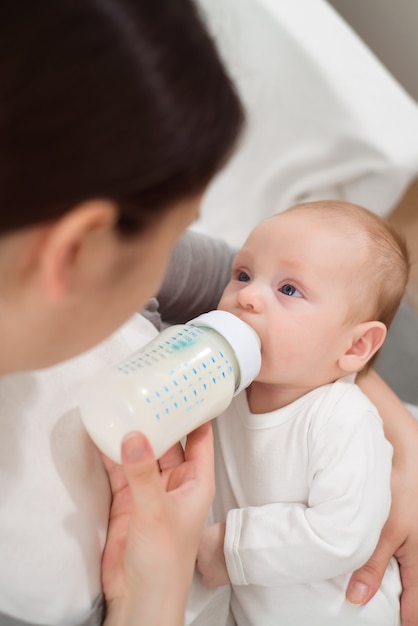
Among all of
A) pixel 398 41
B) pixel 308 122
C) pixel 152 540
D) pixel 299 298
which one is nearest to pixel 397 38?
pixel 398 41

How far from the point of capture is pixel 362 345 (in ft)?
3.49

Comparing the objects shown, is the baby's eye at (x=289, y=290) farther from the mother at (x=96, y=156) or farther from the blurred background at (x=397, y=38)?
the blurred background at (x=397, y=38)

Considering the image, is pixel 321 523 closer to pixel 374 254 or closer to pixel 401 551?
pixel 401 551

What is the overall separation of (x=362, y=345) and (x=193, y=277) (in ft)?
1.09

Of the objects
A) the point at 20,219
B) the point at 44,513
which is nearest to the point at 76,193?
the point at 20,219

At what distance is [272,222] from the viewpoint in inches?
42.5

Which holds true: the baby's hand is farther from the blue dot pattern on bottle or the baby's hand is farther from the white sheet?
the white sheet

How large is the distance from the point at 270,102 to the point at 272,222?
0.73m

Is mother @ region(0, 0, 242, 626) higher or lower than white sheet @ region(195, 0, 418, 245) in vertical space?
higher

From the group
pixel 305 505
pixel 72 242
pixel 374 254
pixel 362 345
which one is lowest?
pixel 305 505

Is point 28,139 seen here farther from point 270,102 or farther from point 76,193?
point 270,102

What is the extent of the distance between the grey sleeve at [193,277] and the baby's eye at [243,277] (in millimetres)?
120

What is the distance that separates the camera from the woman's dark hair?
451 mm

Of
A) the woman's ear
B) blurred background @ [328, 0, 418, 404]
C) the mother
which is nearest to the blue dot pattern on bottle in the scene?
the mother
